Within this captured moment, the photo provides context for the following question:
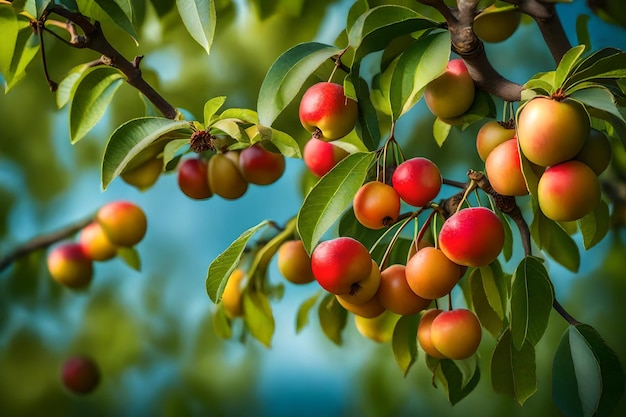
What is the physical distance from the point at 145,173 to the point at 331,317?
298mm

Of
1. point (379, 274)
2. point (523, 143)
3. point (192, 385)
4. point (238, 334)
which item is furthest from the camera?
point (192, 385)

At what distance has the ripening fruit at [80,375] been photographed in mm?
1683

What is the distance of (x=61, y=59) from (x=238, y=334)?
1.96ft

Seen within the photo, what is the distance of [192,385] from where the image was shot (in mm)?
1605

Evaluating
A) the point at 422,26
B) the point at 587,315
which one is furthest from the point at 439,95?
the point at 587,315

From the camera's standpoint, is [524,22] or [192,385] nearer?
[524,22]

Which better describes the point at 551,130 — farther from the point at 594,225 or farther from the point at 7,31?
the point at 7,31

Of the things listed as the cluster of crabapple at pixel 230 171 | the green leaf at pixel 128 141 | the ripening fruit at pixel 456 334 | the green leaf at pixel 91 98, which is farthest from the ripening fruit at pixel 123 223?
the ripening fruit at pixel 456 334

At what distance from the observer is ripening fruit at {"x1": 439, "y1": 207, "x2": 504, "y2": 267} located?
29.4 inches

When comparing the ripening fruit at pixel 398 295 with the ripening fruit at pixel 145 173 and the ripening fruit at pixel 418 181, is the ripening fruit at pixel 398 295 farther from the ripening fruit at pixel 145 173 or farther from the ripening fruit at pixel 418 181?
the ripening fruit at pixel 145 173

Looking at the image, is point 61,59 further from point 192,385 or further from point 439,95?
point 439,95

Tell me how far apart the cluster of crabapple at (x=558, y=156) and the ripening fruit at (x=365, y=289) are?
0.50 feet

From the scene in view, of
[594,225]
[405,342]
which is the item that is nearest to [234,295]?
[405,342]

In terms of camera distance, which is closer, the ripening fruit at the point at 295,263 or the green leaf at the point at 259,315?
the ripening fruit at the point at 295,263
